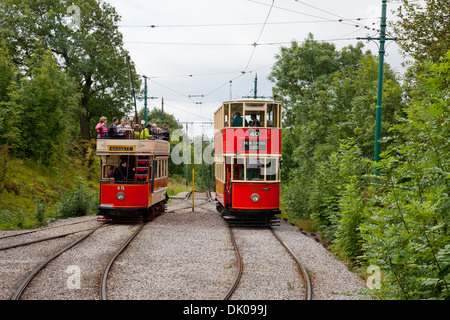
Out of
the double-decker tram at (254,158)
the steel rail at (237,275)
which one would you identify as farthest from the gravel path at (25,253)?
the double-decker tram at (254,158)

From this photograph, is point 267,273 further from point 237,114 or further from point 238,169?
point 237,114

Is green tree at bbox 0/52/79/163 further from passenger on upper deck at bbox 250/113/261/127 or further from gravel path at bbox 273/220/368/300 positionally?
gravel path at bbox 273/220/368/300

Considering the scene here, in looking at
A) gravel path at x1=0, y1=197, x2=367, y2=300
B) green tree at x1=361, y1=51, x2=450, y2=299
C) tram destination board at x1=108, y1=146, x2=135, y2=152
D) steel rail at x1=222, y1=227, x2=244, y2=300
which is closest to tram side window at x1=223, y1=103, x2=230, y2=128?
tram destination board at x1=108, y1=146, x2=135, y2=152

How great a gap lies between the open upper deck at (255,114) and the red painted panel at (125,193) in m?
4.01

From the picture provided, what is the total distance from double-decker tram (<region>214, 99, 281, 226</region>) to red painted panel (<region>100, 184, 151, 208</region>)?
3.36m

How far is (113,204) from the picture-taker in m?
16.5

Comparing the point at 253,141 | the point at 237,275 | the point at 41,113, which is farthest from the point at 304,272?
the point at 41,113

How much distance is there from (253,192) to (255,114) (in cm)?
295

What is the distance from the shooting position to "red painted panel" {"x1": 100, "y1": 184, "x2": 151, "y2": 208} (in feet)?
A: 54.0

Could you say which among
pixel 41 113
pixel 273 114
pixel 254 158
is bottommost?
pixel 254 158

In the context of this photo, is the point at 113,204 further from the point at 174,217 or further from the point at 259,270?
the point at 259,270

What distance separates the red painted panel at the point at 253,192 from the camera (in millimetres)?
16188

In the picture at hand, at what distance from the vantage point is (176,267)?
32.8 feet
